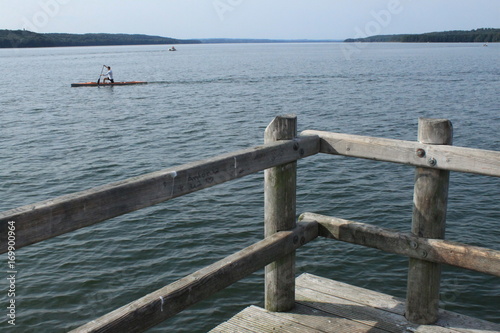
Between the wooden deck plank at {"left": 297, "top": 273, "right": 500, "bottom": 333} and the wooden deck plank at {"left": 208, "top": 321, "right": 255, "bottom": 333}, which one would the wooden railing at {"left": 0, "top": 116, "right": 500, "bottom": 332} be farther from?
the wooden deck plank at {"left": 208, "top": 321, "right": 255, "bottom": 333}

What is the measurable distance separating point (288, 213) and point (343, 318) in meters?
0.98

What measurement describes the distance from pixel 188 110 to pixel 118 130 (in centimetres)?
739

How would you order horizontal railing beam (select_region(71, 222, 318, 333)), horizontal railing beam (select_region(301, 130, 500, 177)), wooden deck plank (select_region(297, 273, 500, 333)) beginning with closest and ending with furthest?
horizontal railing beam (select_region(71, 222, 318, 333)), horizontal railing beam (select_region(301, 130, 500, 177)), wooden deck plank (select_region(297, 273, 500, 333))

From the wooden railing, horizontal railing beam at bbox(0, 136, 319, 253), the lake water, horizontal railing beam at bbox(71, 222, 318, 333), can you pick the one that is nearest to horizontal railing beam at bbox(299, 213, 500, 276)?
the wooden railing

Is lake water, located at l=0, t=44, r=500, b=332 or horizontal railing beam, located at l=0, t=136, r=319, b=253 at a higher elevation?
horizontal railing beam, located at l=0, t=136, r=319, b=253

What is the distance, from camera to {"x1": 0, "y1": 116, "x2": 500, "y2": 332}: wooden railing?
9.97ft

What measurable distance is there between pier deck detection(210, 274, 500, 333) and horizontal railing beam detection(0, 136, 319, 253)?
131 cm

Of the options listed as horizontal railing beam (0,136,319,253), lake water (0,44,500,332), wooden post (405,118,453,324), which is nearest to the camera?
horizontal railing beam (0,136,319,253)

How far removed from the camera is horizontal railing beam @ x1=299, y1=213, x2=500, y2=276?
150 inches

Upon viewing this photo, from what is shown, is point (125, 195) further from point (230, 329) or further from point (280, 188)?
point (230, 329)

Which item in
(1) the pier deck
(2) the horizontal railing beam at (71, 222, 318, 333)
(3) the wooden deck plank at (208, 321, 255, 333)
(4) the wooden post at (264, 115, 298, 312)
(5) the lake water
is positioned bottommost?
(5) the lake water

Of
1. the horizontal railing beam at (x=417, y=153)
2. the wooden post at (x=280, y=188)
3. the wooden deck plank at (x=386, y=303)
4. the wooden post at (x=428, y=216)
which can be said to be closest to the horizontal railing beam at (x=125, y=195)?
the wooden post at (x=280, y=188)

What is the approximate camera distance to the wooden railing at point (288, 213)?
304 cm

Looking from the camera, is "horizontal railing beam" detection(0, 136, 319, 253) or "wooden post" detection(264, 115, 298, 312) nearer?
"horizontal railing beam" detection(0, 136, 319, 253)
